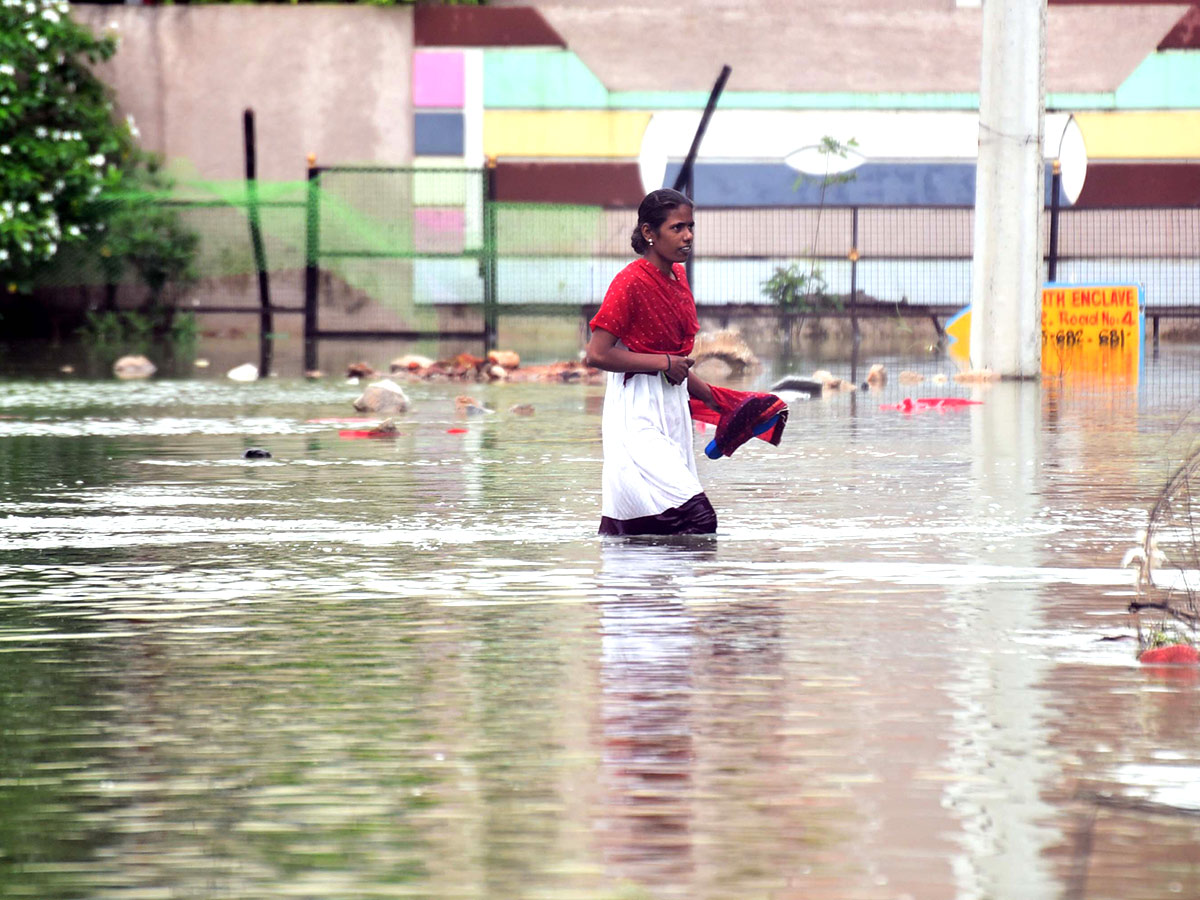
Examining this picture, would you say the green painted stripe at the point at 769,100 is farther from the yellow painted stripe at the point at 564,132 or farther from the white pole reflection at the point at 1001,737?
the white pole reflection at the point at 1001,737

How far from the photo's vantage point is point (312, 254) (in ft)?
87.4

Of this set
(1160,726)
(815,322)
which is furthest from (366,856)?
(815,322)

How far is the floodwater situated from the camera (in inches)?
174

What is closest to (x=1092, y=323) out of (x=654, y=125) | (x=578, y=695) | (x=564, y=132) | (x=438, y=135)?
(x=654, y=125)

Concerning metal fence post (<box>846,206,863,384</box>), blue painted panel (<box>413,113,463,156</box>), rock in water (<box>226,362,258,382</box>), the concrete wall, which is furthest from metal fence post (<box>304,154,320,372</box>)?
metal fence post (<box>846,206,863,384</box>)

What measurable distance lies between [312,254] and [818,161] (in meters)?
8.92

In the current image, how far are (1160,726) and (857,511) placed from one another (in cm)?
475

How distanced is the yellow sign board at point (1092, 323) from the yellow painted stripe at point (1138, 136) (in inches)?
389

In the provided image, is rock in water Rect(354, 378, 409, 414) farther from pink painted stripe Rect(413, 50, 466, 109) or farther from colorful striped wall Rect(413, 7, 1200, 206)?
pink painted stripe Rect(413, 50, 466, 109)

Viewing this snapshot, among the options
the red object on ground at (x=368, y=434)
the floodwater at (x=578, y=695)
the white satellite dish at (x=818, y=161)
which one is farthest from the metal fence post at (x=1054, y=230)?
the floodwater at (x=578, y=695)

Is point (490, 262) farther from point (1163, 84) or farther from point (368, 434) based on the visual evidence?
point (368, 434)

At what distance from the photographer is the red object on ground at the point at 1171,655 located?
6359 millimetres

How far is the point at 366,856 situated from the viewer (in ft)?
14.5

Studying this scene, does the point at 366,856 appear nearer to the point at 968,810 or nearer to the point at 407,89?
the point at 968,810
